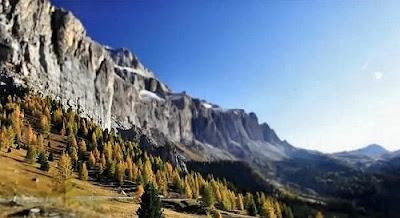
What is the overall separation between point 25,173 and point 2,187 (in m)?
30.1

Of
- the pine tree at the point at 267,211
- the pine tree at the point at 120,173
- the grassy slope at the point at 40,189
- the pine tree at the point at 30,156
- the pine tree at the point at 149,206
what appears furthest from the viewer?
the pine tree at the point at 267,211

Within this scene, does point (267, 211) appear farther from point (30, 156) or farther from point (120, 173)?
point (30, 156)

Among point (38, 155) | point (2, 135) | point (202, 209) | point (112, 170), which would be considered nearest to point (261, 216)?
point (202, 209)

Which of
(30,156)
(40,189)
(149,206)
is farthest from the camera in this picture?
(30,156)

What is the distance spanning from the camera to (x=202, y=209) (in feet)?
541

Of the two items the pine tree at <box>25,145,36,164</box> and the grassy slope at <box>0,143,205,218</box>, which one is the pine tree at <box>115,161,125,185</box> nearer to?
the grassy slope at <box>0,143,205,218</box>

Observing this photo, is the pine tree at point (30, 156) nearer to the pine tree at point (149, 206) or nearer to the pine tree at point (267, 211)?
the pine tree at point (267, 211)

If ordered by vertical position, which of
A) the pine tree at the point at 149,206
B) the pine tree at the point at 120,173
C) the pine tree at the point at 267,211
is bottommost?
the pine tree at the point at 149,206

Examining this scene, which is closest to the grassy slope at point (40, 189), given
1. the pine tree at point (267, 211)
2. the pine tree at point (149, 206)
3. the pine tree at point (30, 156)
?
the pine tree at point (30, 156)

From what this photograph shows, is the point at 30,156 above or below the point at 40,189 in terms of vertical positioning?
above

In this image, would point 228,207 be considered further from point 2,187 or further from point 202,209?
point 2,187

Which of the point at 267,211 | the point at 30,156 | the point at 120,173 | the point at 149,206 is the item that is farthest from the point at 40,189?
the point at 267,211

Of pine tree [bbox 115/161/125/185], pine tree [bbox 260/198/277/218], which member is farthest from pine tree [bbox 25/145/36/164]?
pine tree [bbox 260/198/277/218]

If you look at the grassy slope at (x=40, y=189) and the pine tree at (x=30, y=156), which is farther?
the pine tree at (x=30, y=156)
